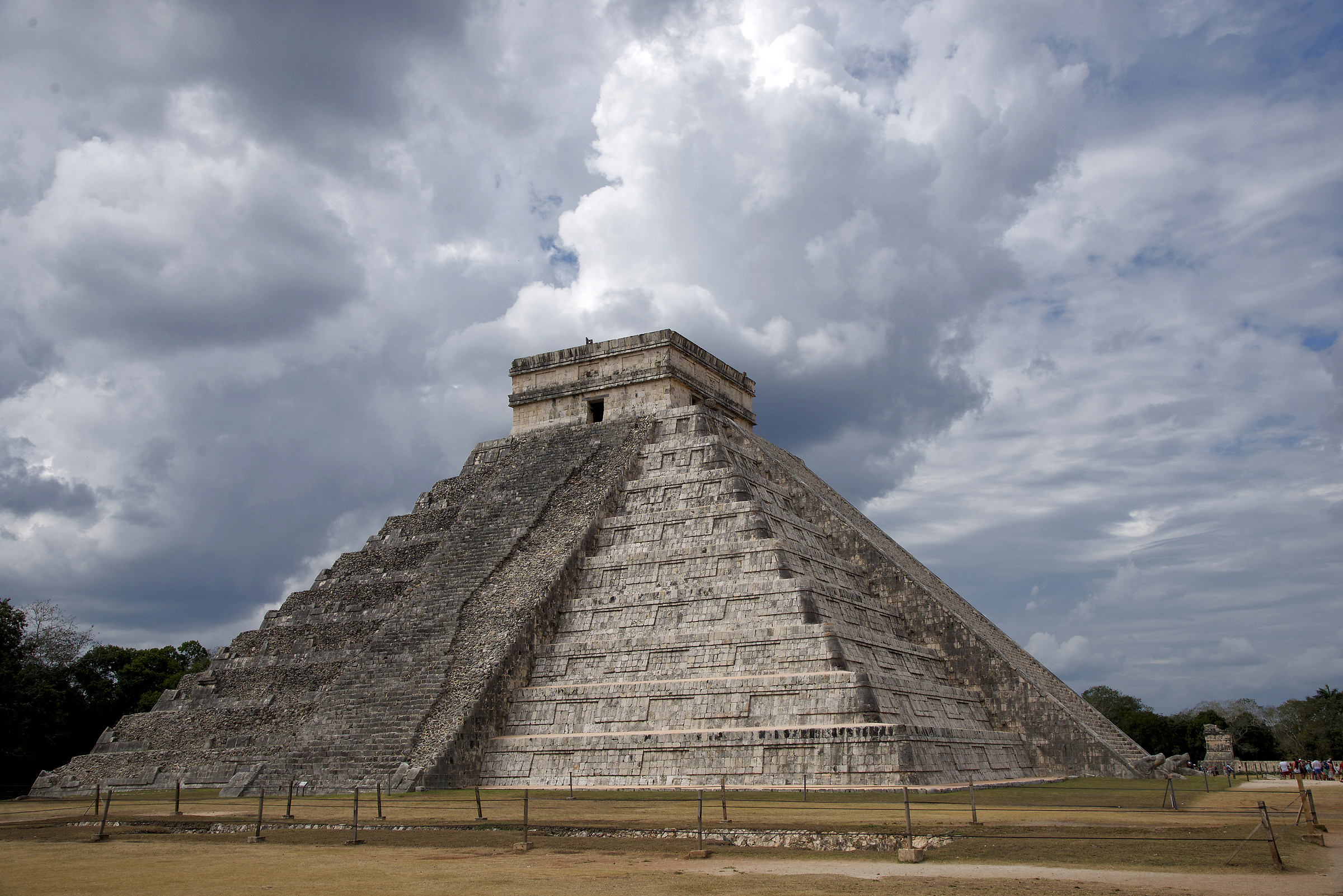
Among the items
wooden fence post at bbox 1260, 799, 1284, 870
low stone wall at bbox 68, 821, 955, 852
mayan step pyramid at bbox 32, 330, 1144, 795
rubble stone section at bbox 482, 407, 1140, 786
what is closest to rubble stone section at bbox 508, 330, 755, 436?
mayan step pyramid at bbox 32, 330, 1144, 795

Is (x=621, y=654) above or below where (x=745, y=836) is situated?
above

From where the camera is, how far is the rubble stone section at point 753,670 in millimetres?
14961

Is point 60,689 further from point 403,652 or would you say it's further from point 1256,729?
point 1256,729

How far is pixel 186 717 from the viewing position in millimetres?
20078

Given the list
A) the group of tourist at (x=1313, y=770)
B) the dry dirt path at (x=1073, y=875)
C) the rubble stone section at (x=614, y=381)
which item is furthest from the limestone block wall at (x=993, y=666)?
the dry dirt path at (x=1073, y=875)

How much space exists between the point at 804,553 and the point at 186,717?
12493mm

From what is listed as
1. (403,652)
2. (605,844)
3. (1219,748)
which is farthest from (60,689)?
(1219,748)

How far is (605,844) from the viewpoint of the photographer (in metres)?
10.4

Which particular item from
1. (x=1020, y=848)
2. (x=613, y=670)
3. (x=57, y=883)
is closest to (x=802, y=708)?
(x=613, y=670)

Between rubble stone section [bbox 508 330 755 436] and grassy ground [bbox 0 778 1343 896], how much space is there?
36.5 feet

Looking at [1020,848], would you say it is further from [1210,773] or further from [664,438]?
[1210,773]

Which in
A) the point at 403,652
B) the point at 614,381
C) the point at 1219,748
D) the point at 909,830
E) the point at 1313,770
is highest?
the point at 614,381

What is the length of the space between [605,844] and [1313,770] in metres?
23.2

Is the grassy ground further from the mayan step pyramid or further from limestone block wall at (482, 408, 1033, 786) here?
the mayan step pyramid
